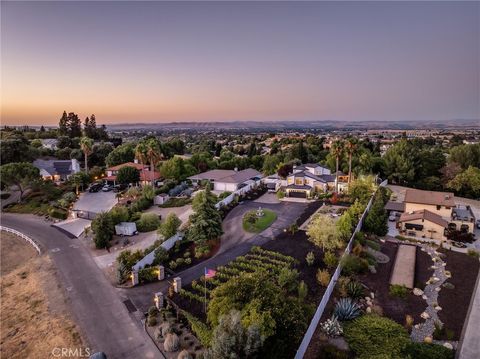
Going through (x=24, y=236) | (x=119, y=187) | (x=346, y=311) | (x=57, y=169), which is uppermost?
(x=57, y=169)

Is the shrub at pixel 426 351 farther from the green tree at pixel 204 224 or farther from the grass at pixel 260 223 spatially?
the grass at pixel 260 223

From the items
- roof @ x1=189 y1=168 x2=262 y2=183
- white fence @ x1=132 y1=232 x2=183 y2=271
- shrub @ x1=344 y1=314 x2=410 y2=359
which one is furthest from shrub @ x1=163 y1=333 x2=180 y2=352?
roof @ x1=189 y1=168 x2=262 y2=183

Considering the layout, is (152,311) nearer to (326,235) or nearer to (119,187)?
(326,235)

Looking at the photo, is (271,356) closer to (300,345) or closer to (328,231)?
(300,345)

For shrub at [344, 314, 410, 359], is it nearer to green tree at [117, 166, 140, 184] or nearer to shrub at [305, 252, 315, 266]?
shrub at [305, 252, 315, 266]

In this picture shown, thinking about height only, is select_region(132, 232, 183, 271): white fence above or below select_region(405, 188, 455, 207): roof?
Answer: below

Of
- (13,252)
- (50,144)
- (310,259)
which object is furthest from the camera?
(50,144)

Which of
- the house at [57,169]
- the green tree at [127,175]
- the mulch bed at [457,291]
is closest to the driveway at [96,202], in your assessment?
the green tree at [127,175]

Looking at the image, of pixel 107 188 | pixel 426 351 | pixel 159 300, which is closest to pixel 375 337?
pixel 426 351

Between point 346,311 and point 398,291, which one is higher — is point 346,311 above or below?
above
